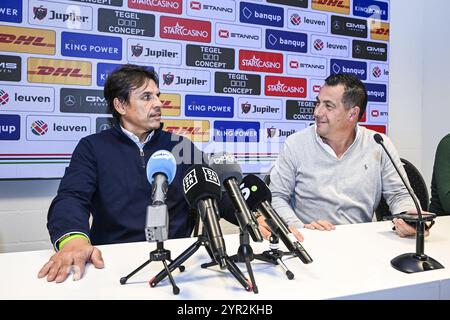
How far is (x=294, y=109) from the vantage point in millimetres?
2566

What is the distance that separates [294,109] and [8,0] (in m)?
1.79

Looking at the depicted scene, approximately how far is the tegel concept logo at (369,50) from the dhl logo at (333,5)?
25cm

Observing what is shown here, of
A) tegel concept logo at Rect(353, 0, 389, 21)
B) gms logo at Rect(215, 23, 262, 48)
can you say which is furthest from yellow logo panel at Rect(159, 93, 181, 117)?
tegel concept logo at Rect(353, 0, 389, 21)

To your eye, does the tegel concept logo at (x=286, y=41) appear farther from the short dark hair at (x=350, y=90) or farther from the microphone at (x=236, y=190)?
the microphone at (x=236, y=190)

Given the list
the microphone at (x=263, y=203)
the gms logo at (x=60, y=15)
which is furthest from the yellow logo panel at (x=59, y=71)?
the microphone at (x=263, y=203)

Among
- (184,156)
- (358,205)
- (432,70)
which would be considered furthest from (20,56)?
(432,70)

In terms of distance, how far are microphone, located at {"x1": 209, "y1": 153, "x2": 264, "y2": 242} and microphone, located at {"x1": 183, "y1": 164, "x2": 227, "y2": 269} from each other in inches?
1.4

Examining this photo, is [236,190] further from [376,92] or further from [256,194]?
[376,92]

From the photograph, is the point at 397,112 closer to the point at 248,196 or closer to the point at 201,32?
the point at 201,32

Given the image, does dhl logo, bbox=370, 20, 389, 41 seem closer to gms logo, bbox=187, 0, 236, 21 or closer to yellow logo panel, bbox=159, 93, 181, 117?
gms logo, bbox=187, 0, 236, 21

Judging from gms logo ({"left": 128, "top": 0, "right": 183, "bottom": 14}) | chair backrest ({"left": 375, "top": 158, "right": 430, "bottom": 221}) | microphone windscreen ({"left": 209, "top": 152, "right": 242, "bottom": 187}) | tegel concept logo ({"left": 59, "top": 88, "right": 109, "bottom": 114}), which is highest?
gms logo ({"left": 128, "top": 0, "right": 183, "bottom": 14})

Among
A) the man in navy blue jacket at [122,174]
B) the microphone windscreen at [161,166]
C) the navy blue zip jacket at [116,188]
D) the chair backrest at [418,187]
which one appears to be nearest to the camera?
the microphone windscreen at [161,166]

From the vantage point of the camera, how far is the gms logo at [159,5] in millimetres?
2135

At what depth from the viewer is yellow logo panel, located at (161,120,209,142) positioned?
225cm
